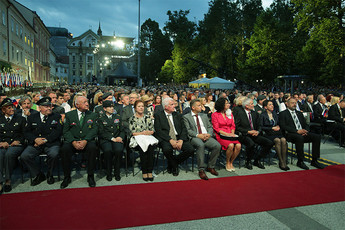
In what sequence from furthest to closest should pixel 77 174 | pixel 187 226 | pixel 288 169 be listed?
pixel 288 169 < pixel 77 174 < pixel 187 226

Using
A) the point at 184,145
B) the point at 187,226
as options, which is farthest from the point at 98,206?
the point at 184,145

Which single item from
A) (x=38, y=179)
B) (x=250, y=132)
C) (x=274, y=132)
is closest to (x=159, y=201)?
(x=38, y=179)

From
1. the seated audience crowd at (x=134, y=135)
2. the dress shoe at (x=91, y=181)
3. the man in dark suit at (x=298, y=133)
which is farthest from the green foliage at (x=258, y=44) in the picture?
the dress shoe at (x=91, y=181)

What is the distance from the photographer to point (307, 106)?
419 inches

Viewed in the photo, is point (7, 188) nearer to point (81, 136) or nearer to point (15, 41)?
point (81, 136)

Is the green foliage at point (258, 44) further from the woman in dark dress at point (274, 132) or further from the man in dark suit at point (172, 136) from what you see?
the man in dark suit at point (172, 136)

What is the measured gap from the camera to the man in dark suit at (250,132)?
21.5 ft

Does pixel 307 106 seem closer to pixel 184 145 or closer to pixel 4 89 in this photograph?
pixel 184 145

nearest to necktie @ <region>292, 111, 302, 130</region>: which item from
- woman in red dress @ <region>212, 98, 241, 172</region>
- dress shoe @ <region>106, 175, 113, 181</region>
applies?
woman in red dress @ <region>212, 98, 241, 172</region>

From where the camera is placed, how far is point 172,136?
6211mm

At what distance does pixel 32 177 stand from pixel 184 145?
3.28 m

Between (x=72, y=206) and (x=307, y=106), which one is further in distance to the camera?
(x=307, y=106)

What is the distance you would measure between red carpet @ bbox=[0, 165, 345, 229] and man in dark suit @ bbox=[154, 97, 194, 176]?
68 centimetres

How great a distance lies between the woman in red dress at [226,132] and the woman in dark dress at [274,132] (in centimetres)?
96
